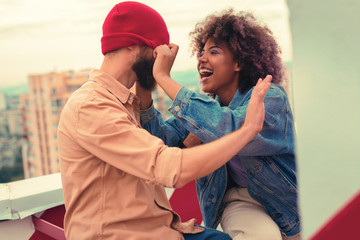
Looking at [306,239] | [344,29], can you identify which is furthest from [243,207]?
[344,29]

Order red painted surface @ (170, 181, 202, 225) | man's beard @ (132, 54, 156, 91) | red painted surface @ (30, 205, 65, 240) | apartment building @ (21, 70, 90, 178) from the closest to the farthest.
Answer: man's beard @ (132, 54, 156, 91) → red painted surface @ (30, 205, 65, 240) → red painted surface @ (170, 181, 202, 225) → apartment building @ (21, 70, 90, 178)

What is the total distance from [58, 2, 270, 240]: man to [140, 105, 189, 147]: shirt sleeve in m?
0.12

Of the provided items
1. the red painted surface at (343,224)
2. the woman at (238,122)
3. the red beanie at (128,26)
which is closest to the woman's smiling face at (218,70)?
the woman at (238,122)

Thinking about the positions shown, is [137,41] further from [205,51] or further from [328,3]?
[328,3]

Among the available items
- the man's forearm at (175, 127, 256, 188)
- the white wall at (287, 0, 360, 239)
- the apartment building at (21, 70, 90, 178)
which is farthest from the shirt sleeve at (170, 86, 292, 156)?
the apartment building at (21, 70, 90, 178)

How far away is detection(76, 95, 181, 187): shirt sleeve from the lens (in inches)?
45.4

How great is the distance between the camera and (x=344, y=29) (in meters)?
0.75

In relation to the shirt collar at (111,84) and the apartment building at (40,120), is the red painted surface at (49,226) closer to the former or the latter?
the shirt collar at (111,84)

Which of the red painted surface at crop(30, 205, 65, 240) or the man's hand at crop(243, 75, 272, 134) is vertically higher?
the man's hand at crop(243, 75, 272, 134)

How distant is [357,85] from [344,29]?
106 mm

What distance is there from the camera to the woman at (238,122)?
1.43 metres

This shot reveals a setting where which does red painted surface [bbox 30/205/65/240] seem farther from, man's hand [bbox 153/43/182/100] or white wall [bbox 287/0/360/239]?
white wall [bbox 287/0/360/239]

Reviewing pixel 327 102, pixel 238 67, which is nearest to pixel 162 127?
pixel 238 67

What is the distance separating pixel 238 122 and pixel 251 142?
96mm
